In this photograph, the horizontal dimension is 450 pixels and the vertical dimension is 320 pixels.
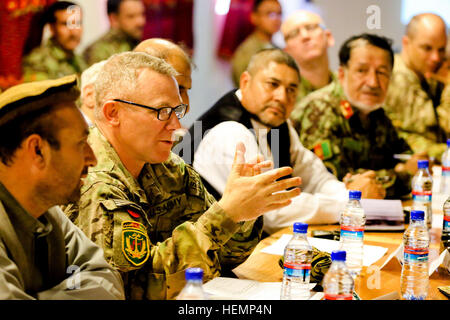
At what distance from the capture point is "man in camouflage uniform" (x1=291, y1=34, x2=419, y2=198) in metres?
3.32

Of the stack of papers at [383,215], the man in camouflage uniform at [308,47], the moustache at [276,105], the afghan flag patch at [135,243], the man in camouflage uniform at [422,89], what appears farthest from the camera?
the man in camouflage uniform at [422,89]

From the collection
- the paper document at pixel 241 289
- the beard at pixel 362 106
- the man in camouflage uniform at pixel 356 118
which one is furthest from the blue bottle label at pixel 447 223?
the beard at pixel 362 106

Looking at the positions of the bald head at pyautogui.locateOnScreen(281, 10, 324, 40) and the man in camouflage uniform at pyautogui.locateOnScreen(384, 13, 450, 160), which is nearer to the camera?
the bald head at pyautogui.locateOnScreen(281, 10, 324, 40)

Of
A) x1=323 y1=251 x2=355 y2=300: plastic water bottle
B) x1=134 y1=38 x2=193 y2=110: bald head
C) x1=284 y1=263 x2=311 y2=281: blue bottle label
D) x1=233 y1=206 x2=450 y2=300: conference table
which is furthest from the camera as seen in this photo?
x1=134 y1=38 x2=193 y2=110: bald head

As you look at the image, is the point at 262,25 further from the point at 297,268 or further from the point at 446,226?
the point at 297,268

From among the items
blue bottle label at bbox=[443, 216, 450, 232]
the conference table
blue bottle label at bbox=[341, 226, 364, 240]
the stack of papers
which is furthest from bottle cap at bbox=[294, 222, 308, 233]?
the stack of papers

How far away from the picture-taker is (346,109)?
11.2 feet

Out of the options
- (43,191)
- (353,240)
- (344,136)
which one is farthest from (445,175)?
(43,191)

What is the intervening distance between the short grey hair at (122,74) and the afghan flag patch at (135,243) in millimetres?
369

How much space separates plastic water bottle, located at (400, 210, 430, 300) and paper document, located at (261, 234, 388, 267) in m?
0.20

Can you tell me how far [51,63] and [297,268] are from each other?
1773 millimetres

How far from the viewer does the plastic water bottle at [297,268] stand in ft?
5.01

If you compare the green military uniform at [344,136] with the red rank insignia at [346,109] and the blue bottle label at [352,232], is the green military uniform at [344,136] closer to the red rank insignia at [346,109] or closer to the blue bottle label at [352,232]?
the red rank insignia at [346,109]

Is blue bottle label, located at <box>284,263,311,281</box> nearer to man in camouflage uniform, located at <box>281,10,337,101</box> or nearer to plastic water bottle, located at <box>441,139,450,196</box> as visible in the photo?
plastic water bottle, located at <box>441,139,450,196</box>
